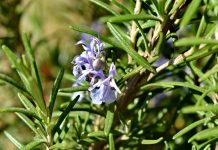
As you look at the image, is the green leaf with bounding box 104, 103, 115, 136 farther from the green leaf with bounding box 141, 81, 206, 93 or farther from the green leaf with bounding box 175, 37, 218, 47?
the green leaf with bounding box 175, 37, 218, 47

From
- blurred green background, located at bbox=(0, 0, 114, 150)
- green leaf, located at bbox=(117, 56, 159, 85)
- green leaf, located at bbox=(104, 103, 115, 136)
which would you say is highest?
blurred green background, located at bbox=(0, 0, 114, 150)

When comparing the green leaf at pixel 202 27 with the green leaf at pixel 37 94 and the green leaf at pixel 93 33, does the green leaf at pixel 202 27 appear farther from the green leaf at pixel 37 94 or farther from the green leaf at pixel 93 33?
the green leaf at pixel 37 94

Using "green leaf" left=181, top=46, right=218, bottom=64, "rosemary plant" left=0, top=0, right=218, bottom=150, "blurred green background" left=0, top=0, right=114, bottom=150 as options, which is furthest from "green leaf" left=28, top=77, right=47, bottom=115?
"blurred green background" left=0, top=0, right=114, bottom=150

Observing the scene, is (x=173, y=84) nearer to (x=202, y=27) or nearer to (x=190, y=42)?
(x=202, y=27)

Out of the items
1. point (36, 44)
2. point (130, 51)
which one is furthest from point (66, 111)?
point (36, 44)

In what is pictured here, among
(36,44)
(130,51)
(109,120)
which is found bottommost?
(109,120)

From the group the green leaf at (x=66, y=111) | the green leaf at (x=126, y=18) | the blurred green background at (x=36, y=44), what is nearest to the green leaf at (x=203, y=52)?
the green leaf at (x=126, y=18)

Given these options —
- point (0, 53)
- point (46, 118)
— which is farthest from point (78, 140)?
point (0, 53)

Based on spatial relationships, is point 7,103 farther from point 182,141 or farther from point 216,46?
point 216,46
